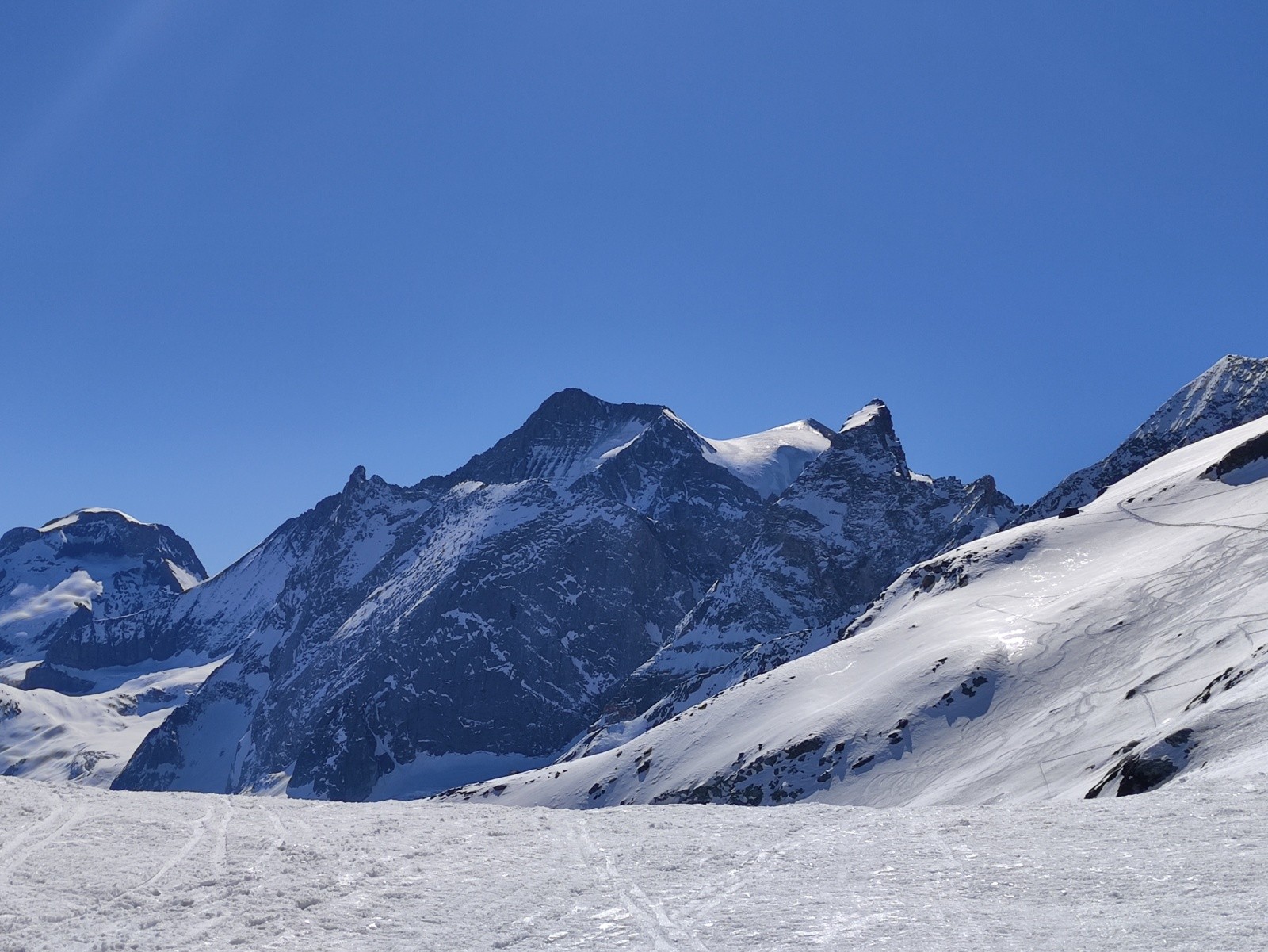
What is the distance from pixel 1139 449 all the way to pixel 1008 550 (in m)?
77.4

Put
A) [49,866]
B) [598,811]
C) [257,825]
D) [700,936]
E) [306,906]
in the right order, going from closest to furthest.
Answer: [700,936]
[306,906]
[49,866]
[257,825]
[598,811]

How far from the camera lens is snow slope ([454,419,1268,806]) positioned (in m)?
51.6

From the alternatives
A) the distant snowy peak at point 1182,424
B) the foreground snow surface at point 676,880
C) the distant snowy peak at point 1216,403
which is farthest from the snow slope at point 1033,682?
the distant snowy peak at point 1216,403

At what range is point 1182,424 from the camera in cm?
16988

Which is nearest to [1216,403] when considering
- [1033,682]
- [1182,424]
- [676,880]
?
[1182,424]

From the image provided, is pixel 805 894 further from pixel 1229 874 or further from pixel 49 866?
pixel 49 866

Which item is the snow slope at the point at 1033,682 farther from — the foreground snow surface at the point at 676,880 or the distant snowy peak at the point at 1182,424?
the distant snowy peak at the point at 1182,424

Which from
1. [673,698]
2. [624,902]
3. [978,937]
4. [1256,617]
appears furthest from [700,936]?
[673,698]

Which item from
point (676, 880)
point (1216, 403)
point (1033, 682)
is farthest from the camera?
point (1216, 403)

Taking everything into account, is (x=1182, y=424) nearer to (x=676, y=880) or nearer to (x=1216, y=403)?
(x=1216, y=403)

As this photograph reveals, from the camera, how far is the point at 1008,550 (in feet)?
343

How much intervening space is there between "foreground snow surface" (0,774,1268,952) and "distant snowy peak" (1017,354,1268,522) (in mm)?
138702

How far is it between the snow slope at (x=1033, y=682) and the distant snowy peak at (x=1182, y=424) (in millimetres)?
38955

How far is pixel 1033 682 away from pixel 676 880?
57.7 metres
